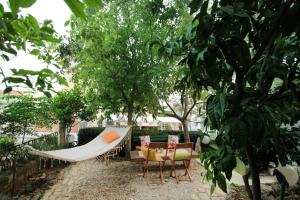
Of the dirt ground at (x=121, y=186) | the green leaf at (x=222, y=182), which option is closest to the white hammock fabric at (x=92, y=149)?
the dirt ground at (x=121, y=186)

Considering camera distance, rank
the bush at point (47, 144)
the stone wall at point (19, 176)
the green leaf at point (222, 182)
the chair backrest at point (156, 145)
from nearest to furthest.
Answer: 1. the green leaf at point (222, 182)
2. the stone wall at point (19, 176)
3. the chair backrest at point (156, 145)
4. the bush at point (47, 144)

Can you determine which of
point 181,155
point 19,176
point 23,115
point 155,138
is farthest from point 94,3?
point 155,138

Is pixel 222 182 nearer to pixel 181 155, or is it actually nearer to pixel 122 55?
pixel 181 155

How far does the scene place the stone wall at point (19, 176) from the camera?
4141mm

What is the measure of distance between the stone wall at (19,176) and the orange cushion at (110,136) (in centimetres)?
153

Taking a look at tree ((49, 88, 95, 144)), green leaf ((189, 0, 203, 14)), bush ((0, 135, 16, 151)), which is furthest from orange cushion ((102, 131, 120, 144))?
green leaf ((189, 0, 203, 14))

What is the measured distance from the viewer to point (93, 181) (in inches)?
209

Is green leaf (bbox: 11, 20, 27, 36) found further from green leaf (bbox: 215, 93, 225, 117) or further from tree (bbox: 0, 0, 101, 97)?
green leaf (bbox: 215, 93, 225, 117)

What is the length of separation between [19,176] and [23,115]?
1.37 meters

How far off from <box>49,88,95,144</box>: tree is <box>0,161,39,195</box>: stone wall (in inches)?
77.0

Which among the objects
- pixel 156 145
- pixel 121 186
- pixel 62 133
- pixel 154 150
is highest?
pixel 62 133

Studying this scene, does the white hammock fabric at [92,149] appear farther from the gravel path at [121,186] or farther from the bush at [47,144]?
the bush at [47,144]

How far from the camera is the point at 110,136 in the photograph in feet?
21.1

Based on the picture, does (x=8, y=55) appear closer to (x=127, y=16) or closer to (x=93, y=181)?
(x=93, y=181)
